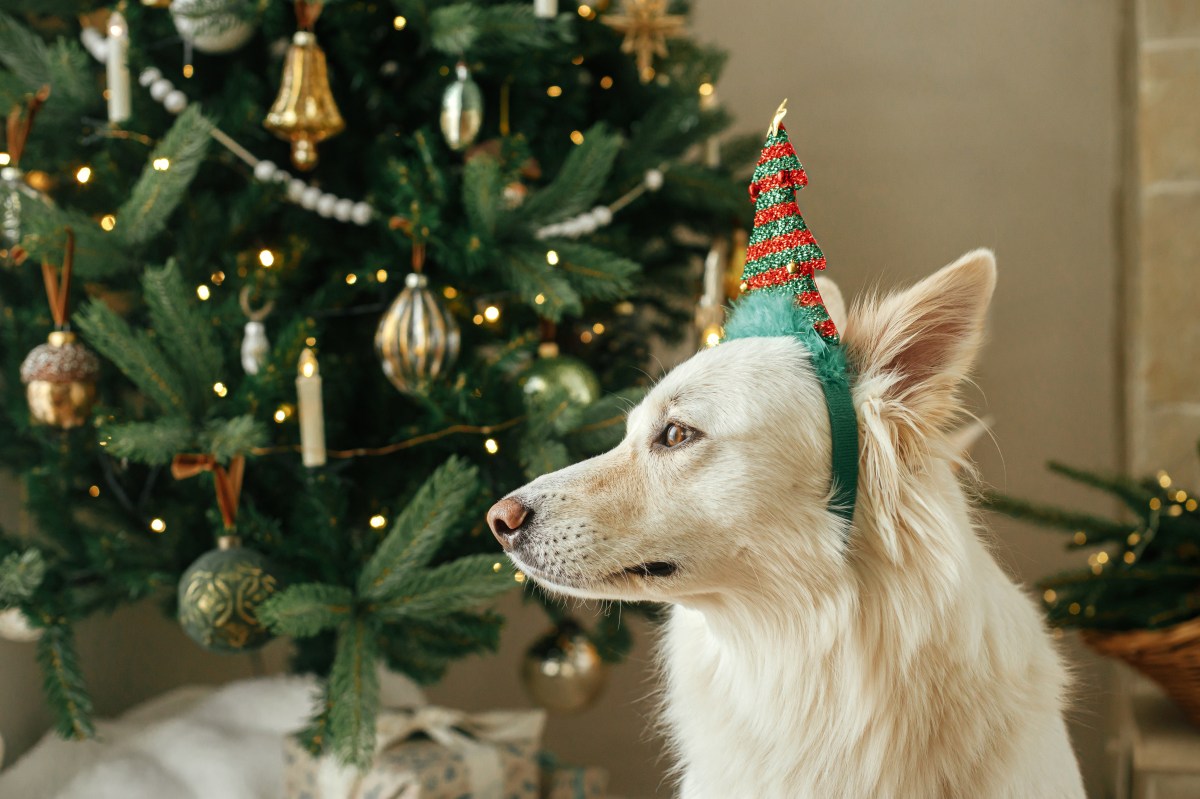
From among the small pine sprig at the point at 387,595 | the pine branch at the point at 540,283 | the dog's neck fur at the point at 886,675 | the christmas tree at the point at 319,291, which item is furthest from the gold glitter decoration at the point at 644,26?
the dog's neck fur at the point at 886,675

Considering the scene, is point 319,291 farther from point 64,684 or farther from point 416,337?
point 64,684

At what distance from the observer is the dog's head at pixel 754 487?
0.88 meters

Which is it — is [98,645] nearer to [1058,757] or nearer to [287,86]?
[287,86]

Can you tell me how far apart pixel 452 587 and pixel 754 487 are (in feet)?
1.75

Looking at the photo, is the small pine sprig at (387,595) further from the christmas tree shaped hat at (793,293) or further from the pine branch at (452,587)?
the christmas tree shaped hat at (793,293)

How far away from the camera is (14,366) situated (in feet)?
5.07

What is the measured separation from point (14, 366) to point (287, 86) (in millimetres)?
603

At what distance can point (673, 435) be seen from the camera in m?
0.93

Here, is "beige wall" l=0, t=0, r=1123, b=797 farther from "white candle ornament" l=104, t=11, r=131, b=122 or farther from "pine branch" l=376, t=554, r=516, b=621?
"white candle ornament" l=104, t=11, r=131, b=122

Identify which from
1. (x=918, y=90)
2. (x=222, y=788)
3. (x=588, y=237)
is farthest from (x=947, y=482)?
(x=918, y=90)

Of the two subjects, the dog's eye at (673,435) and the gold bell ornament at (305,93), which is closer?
the dog's eye at (673,435)

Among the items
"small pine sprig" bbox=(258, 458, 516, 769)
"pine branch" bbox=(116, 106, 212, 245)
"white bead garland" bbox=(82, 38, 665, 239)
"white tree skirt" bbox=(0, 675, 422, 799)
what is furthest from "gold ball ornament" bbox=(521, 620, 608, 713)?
"pine branch" bbox=(116, 106, 212, 245)

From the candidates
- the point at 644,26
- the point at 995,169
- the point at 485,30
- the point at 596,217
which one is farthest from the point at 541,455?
the point at 995,169

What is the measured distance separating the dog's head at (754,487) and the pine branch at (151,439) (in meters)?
0.55
